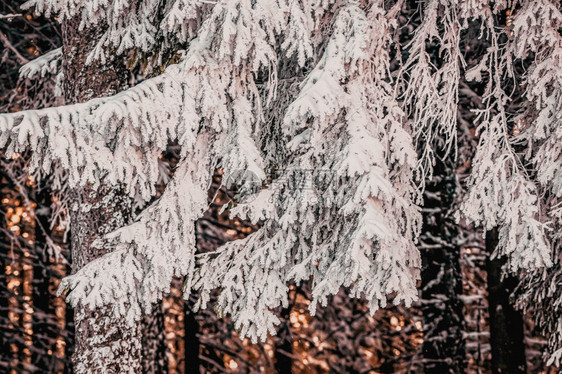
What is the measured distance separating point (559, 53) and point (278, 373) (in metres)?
8.31

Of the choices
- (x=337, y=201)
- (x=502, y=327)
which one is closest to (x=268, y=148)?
(x=337, y=201)

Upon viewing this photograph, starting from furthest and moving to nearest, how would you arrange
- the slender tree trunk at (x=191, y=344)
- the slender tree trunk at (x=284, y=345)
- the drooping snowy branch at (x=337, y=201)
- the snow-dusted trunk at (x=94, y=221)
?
the slender tree trunk at (x=284, y=345) → the slender tree trunk at (x=191, y=344) → the snow-dusted trunk at (x=94, y=221) → the drooping snowy branch at (x=337, y=201)

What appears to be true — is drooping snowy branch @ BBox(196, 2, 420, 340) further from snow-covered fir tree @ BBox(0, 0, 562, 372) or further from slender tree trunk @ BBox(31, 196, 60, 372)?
slender tree trunk @ BBox(31, 196, 60, 372)

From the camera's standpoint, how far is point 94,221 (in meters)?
4.94

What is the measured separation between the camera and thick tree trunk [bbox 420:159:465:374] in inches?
318

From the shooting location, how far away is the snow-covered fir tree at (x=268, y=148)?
4.18m

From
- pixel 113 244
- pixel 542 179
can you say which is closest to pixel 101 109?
pixel 113 244

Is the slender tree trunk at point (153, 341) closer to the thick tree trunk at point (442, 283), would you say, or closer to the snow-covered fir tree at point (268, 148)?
the snow-covered fir tree at point (268, 148)

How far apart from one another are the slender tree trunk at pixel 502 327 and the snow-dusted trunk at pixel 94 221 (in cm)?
498

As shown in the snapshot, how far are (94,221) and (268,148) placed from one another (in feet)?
5.91

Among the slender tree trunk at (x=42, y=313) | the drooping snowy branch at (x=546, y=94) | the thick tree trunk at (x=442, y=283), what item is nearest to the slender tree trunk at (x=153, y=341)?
the slender tree trunk at (x=42, y=313)

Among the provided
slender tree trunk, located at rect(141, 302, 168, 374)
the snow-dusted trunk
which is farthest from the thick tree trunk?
the snow-dusted trunk

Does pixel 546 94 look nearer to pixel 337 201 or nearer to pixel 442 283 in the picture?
pixel 337 201

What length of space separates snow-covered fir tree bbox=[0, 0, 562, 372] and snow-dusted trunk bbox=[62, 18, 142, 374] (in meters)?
0.02
